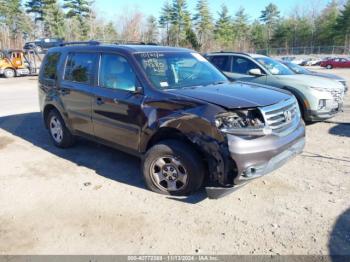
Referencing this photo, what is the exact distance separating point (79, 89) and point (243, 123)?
2.91m

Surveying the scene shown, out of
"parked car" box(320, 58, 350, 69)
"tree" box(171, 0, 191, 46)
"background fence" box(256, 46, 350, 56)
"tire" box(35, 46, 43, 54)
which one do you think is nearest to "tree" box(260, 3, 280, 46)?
"background fence" box(256, 46, 350, 56)

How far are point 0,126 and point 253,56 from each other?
6888 mm

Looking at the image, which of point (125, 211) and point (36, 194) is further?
point (36, 194)

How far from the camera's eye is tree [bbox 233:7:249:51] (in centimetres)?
8256

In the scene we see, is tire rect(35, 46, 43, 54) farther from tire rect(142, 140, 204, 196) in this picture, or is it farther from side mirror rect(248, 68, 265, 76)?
tire rect(142, 140, 204, 196)

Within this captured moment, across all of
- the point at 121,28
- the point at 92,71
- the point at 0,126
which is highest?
the point at 121,28

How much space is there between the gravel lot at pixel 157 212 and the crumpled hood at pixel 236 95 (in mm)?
1208

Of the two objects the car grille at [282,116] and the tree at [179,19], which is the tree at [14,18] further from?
→ the car grille at [282,116]

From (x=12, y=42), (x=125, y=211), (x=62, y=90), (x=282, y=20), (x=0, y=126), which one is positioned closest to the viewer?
(x=125, y=211)

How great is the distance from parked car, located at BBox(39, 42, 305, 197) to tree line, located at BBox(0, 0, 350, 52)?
44.4 metres

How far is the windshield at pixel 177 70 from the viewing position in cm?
448

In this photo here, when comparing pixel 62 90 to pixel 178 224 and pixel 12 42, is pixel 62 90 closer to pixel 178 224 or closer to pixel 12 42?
A: pixel 178 224

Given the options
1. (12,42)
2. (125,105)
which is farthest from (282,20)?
(125,105)

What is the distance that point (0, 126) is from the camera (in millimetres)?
8516
